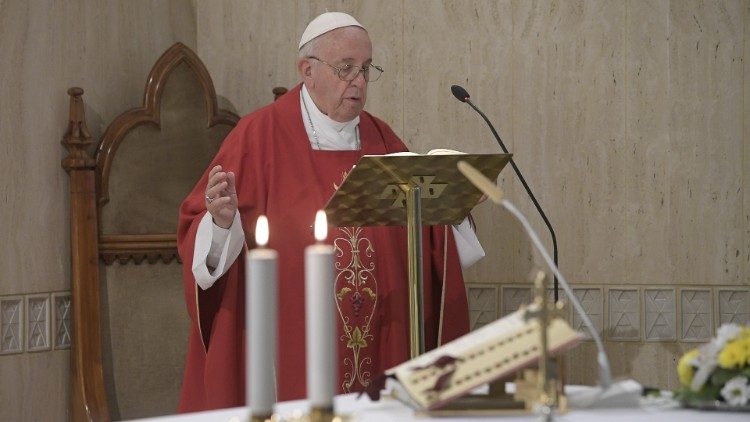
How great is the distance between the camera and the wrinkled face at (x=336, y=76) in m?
4.63

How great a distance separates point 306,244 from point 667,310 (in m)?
1.96

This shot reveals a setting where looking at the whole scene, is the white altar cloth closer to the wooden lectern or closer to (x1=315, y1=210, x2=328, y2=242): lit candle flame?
(x1=315, y1=210, x2=328, y2=242): lit candle flame

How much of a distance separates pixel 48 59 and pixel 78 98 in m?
0.22

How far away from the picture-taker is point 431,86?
5789 millimetres

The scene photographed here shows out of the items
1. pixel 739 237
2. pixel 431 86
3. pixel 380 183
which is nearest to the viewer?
pixel 380 183

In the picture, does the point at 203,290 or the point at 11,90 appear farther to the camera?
the point at 11,90

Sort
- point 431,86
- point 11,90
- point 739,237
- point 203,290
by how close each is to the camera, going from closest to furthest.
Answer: point 203,290
point 11,90
point 739,237
point 431,86

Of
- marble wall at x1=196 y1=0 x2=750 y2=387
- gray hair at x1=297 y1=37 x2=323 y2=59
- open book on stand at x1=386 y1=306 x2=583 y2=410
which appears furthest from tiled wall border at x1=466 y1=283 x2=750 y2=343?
open book on stand at x1=386 y1=306 x2=583 y2=410

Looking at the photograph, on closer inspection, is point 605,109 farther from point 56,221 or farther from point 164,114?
point 56,221

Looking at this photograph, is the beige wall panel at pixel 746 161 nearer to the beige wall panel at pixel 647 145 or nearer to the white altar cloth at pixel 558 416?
the beige wall panel at pixel 647 145

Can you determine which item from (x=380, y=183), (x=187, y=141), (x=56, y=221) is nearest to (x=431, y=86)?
(x=187, y=141)

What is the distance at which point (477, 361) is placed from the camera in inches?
88.1

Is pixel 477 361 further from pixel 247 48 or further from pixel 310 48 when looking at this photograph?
pixel 247 48

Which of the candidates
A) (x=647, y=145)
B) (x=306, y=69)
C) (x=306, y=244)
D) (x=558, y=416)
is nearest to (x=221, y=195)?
(x=306, y=244)
